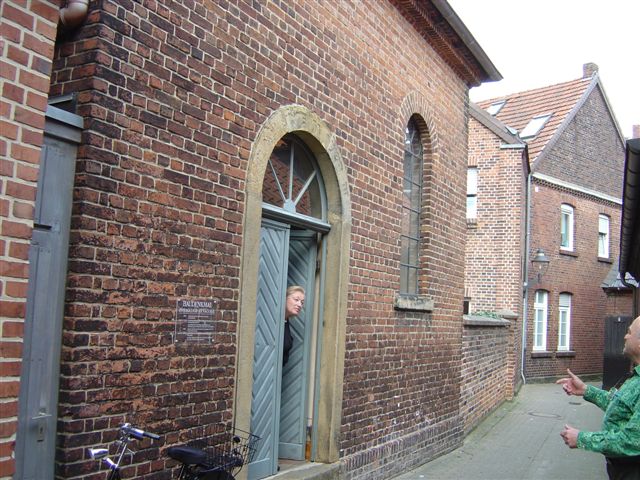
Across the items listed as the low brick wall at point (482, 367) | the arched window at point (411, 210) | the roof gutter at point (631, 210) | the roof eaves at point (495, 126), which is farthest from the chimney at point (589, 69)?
the arched window at point (411, 210)

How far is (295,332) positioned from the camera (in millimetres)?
6887

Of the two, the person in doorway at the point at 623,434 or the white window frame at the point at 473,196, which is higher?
the white window frame at the point at 473,196

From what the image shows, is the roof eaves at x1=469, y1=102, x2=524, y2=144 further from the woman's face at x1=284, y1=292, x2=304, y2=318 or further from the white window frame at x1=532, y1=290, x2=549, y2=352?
the woman's face at x1=284, y1=292, x2=304, y2=318

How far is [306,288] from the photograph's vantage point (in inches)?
271

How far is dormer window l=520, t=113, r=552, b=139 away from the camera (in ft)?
74.1

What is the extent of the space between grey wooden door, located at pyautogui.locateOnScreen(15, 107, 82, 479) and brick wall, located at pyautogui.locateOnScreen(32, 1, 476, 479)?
0.07 meters

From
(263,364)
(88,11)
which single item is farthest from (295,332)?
(88,11)

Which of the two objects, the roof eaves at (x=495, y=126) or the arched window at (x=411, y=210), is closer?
the arched window at (x=411, y=210)

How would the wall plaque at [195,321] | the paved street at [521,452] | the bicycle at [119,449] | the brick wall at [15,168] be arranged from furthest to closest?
the paved street at [521,452], the wall plaque at [195,321], the bicycle at [119,449], the brick wall at [15,168]

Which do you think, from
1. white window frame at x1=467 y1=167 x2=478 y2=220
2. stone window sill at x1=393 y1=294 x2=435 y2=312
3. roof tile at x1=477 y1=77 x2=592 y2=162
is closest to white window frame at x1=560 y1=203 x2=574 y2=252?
roof tile at x1=477 y1=77 x2=592 y2=162

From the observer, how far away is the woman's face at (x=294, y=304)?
6.32 metres

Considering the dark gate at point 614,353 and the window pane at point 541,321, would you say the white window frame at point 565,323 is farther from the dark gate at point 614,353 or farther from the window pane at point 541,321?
the dark gate at point 614,353

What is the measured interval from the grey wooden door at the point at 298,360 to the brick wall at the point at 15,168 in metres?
4.09

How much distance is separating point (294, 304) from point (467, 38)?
5.33m
